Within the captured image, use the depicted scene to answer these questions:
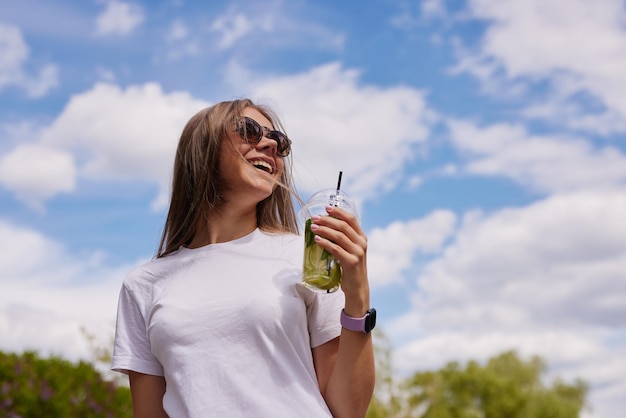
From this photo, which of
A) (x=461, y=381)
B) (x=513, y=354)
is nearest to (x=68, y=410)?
(x=461, y=381)

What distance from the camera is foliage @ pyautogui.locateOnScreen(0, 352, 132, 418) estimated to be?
6461 mm

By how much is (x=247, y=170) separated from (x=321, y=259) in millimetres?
555

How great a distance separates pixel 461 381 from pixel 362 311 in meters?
28.5

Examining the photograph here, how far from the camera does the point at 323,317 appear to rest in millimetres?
2504

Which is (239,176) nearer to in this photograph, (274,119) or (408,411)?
(274,119)

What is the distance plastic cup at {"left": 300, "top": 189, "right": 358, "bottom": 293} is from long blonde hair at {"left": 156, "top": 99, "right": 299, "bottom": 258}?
1.07 feet

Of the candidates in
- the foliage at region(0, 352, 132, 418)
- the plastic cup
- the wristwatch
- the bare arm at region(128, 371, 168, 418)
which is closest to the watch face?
the wristwatch

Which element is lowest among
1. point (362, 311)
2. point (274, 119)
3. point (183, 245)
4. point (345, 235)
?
point (362, 311)

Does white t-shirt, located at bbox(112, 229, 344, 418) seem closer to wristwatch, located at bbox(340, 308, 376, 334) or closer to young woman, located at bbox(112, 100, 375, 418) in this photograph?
young woman, located at bbox(112, 100, 375, 418)

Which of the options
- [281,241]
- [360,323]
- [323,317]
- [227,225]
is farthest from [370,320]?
[227,225]

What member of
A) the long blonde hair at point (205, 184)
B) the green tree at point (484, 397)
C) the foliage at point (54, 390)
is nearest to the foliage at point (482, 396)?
the green tree at point (484, 397)

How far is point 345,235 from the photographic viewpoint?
2301mm

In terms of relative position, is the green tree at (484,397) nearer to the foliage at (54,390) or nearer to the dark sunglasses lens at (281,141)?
the foliage at (54,390)

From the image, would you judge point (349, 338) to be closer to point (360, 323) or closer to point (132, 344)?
point (360, 323)
